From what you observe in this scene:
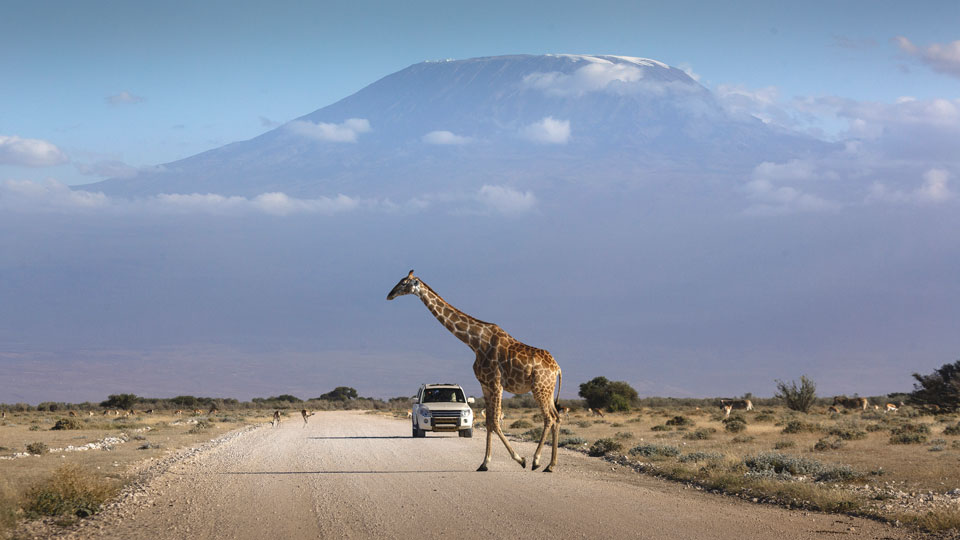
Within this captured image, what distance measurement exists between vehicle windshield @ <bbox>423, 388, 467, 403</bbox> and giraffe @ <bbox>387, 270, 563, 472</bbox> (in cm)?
1478

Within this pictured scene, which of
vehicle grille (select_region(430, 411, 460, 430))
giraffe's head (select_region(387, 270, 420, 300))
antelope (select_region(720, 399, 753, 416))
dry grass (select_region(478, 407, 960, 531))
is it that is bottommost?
dry grass (select_region(478, 407, 960, 531))

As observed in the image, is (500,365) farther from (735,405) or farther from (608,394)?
(608,394)

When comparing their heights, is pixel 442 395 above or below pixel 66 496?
above

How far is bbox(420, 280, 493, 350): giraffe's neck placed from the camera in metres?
19.8

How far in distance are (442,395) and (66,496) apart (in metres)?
20.7

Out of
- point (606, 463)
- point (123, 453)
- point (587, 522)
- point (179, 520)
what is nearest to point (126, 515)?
point (179, 520)

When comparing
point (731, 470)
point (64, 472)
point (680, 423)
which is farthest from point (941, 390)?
point (64, 472)

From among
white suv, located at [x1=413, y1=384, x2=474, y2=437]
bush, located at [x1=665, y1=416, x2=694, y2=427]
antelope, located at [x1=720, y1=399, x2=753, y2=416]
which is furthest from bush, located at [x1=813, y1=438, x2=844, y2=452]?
antelope, located at [x1=720, y1=399, x2=753, y2=416]

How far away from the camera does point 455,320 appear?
20.1 metres

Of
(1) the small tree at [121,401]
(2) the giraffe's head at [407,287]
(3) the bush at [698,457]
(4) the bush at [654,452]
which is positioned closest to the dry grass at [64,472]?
(2) the giraffe's head at [407,287]

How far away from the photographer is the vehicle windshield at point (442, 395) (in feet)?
114

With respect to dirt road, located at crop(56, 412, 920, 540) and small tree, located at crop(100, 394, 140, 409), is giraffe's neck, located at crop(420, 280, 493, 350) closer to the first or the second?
dirt road, located at crop(56, 412, 920, 540)

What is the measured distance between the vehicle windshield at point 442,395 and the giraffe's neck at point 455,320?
14750mm

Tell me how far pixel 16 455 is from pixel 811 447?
25044 mm
